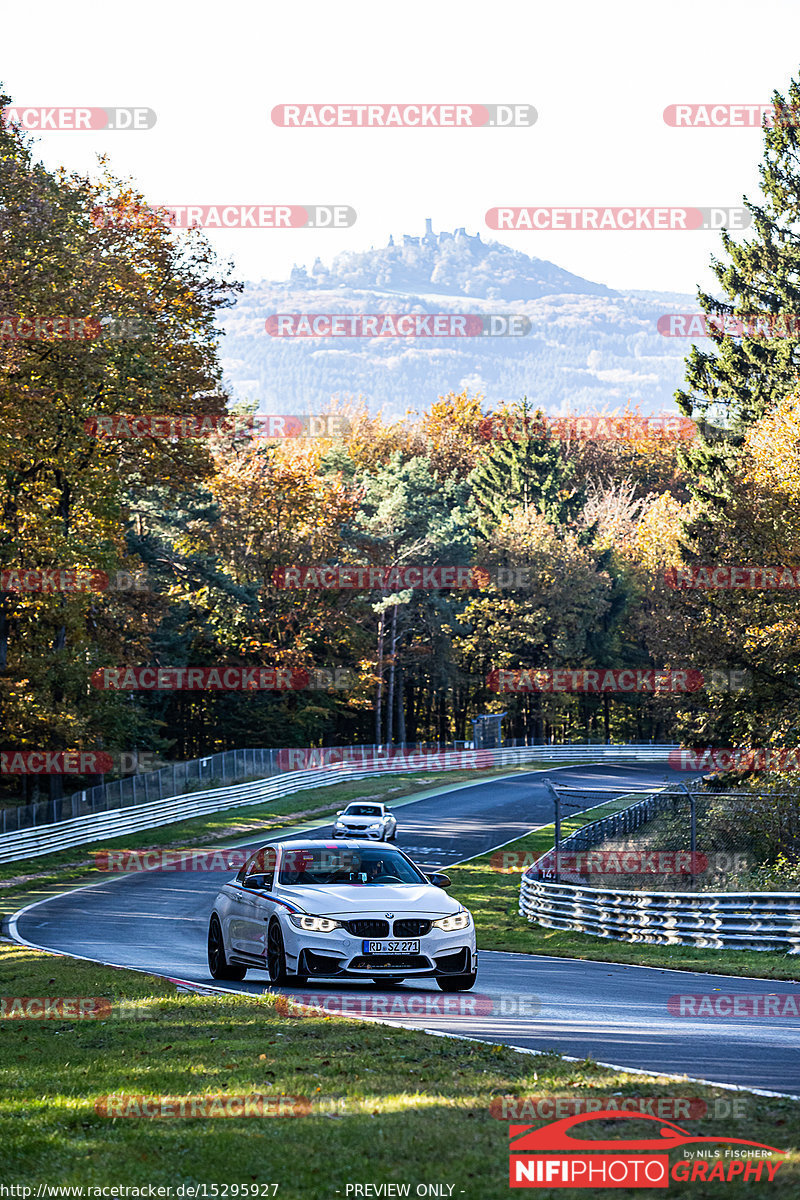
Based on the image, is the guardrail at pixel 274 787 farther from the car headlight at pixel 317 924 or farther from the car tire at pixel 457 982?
the car headlight at pixel 317 924

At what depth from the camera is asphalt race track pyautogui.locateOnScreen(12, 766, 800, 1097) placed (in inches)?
369

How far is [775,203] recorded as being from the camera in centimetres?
4588

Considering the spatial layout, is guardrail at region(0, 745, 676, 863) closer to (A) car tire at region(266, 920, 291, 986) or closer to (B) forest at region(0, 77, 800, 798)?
(B) forest at region(0, 77, 800, 798)

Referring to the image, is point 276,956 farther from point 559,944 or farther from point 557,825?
point 557,825

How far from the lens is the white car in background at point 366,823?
131ft

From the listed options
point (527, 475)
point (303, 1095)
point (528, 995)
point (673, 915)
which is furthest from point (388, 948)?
point (527, 475)

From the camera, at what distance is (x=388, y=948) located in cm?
1266

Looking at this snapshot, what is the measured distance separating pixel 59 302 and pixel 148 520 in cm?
2966

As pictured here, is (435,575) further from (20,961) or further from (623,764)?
(20,961)

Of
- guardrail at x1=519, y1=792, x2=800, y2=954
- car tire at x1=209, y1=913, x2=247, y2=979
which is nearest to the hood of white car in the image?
car tire at x1=209, y1=913, x2=247, y2=979

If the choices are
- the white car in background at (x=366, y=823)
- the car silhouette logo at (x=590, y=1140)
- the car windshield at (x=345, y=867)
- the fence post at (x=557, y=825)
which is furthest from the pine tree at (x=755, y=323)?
the car silhouette logo at (x=590, y=1140)

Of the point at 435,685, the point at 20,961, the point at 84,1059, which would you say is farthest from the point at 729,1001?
the point at 435,685

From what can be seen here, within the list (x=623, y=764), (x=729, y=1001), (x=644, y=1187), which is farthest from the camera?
(x=623, y=764)

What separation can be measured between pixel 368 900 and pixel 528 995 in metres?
2.05
